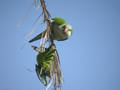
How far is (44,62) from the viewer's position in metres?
0.50

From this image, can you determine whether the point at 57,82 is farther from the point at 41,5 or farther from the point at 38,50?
the point at 41,5

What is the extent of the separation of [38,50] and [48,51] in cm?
3

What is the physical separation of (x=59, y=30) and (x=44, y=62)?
0.11 meters

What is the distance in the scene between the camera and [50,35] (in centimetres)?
47

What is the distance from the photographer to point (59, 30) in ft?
1.58

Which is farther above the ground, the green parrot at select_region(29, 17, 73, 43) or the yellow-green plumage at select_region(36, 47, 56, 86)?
the green parrot at select_region(29, 17, 73, 43)

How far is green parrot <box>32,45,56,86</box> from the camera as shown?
1.55ft

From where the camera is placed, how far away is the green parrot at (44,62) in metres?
0.47

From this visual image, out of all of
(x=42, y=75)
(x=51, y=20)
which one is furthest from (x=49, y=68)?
(x=51, y=20)

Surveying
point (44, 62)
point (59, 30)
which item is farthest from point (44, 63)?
point (59, 30)

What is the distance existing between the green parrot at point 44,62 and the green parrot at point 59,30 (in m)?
0.04

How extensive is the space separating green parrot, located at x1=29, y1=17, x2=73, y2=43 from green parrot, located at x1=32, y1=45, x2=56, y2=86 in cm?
4

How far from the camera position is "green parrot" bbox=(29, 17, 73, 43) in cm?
48

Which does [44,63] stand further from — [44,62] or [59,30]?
[59,30]
